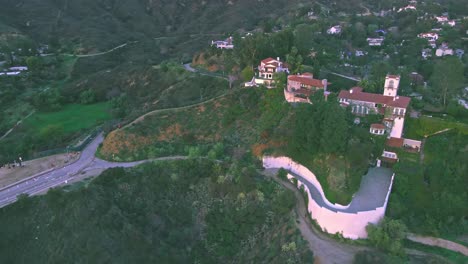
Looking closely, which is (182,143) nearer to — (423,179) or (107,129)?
(107,129)

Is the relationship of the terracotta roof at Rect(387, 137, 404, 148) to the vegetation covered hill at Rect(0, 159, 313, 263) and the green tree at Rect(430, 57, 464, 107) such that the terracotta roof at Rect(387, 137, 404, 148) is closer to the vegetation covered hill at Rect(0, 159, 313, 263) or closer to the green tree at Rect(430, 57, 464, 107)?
the green tree at Rect(430, 57, 464, 107)

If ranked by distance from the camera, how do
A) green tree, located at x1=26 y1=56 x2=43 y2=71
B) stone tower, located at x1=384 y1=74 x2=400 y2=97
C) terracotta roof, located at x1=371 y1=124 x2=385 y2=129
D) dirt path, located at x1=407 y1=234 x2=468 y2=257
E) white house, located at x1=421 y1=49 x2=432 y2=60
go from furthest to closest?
green tree, located at x1=26 y1=56 x2=43 y2=71 → white house, located at x1=421 y1=49 x2=432 y2=60 → stone tower, located at x1=384 y1=74 x2=400 y2=97 → terracotta roof, located at x1=371 y1=124 x2=385 y2=129 → dirt path, located at x1=407 y1=234 x2=468 y2=257

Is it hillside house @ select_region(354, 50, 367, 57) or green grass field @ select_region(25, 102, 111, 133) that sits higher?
hillside house @ select_region(354, 50, 367, 57)

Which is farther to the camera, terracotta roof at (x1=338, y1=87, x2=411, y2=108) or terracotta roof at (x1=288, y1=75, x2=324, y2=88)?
terracotta roof at (x1=288, y1=75, x2=324, y2=88)

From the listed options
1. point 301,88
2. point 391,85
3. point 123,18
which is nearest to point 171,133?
point 301,88

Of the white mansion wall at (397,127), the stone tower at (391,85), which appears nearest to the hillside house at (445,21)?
the stone tower at (391,85)

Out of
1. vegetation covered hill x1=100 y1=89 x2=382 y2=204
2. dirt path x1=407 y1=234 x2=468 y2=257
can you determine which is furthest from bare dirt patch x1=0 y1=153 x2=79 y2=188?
dirt path x1=407 y1=234 x2=468 y2=257

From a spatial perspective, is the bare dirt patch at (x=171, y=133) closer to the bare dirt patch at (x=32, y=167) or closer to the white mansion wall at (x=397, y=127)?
the bare dirt patch at (x=32, y=167)
